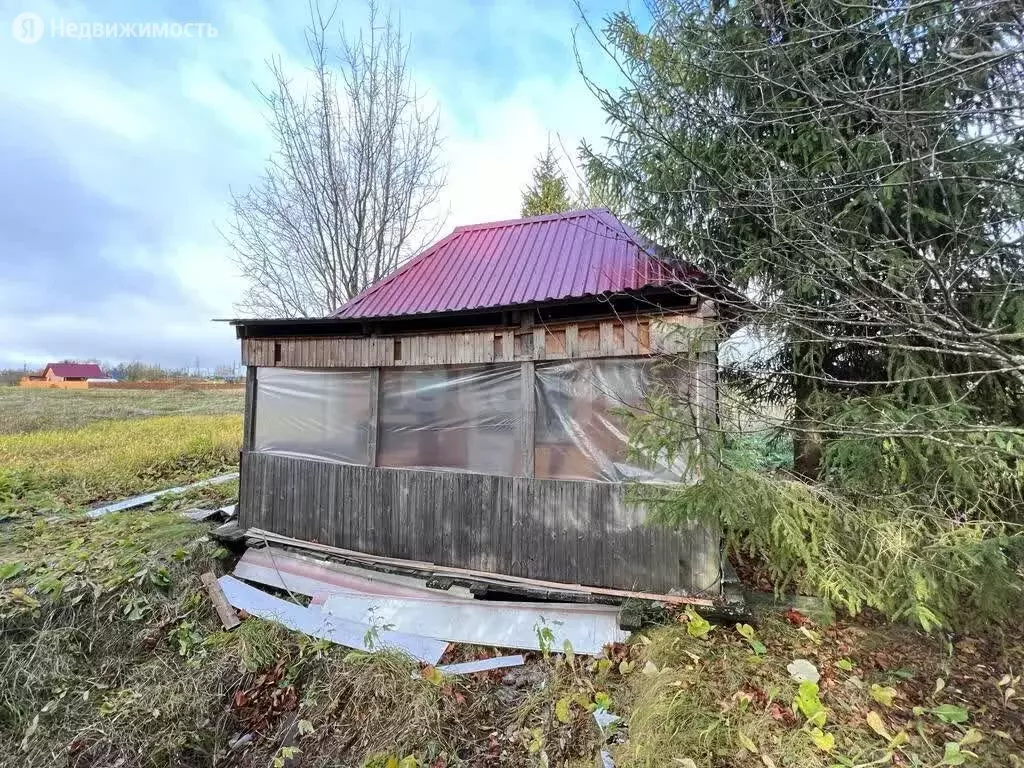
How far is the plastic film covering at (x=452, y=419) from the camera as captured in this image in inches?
179

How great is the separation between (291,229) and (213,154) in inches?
126

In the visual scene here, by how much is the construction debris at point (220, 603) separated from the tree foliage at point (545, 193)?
1377 cm

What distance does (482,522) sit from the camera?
4539mm

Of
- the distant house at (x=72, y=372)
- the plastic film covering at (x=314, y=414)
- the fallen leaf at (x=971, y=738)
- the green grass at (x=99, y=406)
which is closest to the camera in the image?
the fallen leaf at (x=971, y=738)

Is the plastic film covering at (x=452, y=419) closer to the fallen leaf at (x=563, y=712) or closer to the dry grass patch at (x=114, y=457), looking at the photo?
the fallen leaf at (x=563, y=712)

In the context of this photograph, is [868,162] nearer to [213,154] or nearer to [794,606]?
[794,606]

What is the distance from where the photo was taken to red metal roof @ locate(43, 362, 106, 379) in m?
42.3

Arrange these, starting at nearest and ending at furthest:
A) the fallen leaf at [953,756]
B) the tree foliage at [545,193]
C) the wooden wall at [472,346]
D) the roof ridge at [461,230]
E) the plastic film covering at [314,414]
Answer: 1. the fallen leaf at [953,756]
2. the wooden wall at [472,346]
3. the plastic film covering at [314,414]
4. the roof ridge at [461,230]
5. the tree foliage at [545,193]

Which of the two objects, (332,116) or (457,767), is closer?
(457,767)

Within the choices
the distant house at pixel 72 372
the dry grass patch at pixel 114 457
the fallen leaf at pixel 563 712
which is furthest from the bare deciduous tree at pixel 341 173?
the distant house at pixel 72 372

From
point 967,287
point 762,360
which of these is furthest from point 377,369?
point 967,287

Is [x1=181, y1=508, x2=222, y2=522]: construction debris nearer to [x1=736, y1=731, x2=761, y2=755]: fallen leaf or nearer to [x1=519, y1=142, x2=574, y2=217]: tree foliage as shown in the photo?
[x1=736, y1=731, x2=761, y2=755]: fallen leaf

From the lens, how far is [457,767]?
2785mm

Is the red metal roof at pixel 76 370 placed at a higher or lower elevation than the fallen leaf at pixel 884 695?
higher
